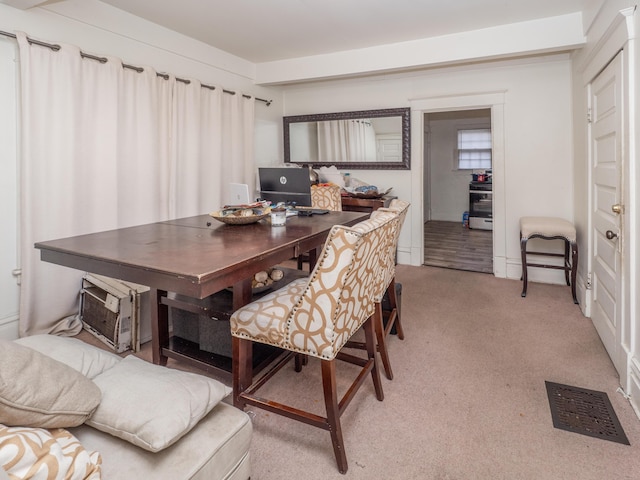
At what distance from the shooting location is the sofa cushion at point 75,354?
1.26 m

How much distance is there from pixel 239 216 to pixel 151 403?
1449 millimetres

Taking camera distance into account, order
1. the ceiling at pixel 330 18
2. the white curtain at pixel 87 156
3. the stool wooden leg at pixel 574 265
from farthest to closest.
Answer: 1. the stool wooden leg at pixel 574 265
2. the ceiling at pixel 330 18
3. the white curtain at pixel 87 156

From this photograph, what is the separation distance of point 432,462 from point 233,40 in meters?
3.95

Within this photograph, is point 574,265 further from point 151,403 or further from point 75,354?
point 75,354

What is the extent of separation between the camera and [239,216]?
2393 mm

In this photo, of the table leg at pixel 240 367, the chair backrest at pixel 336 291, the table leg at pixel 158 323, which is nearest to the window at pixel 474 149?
the chair backrest at pixel 336 291

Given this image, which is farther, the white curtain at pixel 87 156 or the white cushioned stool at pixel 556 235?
the white cushioned stool at pixel 556 235

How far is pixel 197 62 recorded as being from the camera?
3959 mm

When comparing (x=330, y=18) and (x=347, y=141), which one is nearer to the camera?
(x=330, y=18)

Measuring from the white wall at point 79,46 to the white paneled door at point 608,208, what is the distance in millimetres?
3449

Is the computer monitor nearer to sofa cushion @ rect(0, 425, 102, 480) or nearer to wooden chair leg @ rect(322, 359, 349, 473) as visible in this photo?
wooden chair leg @ rect(322, 359, 349, 473)

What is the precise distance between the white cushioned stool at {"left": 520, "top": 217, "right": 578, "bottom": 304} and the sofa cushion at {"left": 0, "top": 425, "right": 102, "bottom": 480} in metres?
3.64

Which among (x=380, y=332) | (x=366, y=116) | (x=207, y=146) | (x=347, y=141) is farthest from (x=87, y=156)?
(x=366, y=116)

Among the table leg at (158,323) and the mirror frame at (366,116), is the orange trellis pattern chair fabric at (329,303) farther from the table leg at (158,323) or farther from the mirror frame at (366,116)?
the mirror frame at (366,116)
